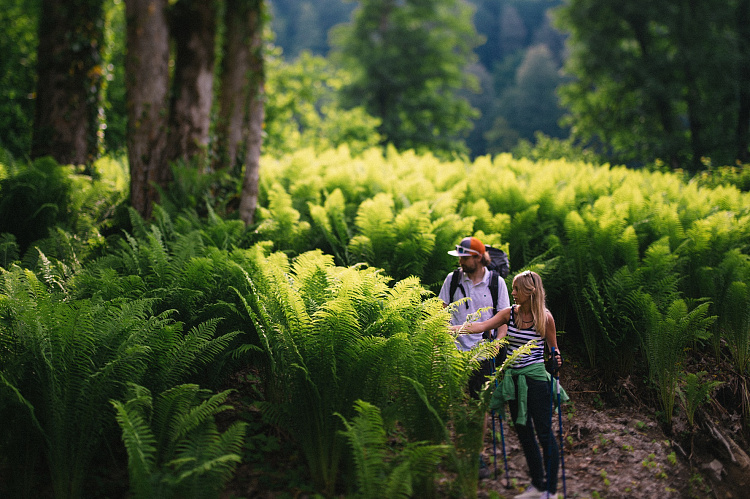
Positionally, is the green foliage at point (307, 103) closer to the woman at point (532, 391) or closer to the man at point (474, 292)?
the man at point (474, 292)

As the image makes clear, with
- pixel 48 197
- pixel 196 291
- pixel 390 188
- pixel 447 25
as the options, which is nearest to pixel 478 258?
pixel 196 291

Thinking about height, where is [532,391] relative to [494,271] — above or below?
below

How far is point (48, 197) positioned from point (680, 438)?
6720 millimetres

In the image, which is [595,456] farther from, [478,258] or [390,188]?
[390,188]

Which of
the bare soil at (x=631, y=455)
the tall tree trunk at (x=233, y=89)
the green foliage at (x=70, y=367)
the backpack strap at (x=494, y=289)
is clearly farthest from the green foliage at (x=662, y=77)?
the green foliage at (x=70, y=367)

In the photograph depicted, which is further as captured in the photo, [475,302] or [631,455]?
[631,455]

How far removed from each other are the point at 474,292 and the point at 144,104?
4.83 metres

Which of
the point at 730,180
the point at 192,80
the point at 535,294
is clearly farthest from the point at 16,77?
the point at 730,180

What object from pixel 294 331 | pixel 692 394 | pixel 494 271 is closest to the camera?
pixel 294 331

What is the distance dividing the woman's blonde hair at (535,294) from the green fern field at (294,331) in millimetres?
376

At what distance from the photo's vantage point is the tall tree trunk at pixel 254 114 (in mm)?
6285

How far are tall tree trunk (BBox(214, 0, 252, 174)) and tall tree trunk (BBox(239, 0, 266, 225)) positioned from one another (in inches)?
2.8

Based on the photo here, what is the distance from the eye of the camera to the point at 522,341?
3.06 meters

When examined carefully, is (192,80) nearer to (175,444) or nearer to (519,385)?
(175,444)
